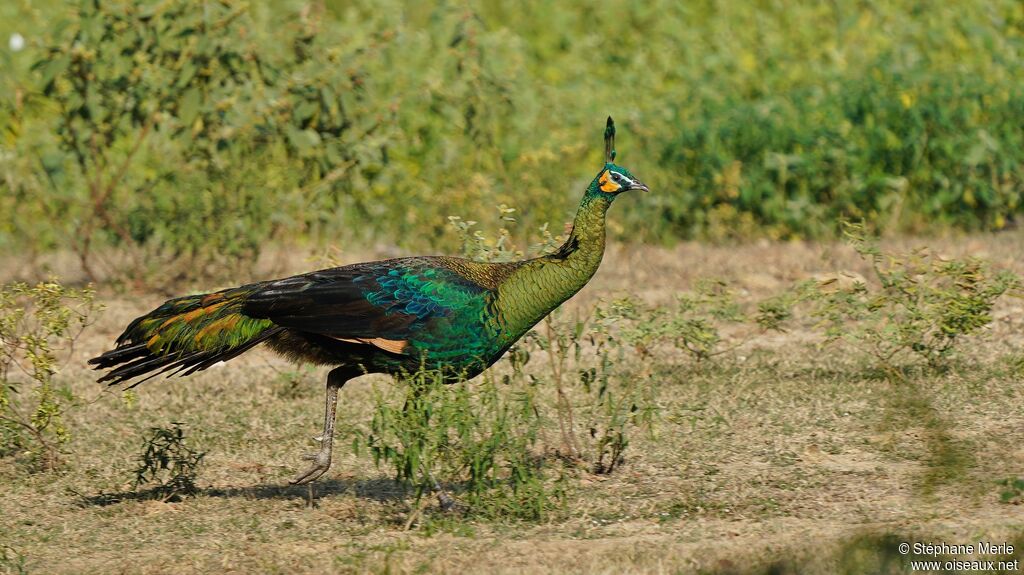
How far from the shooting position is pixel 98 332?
30.0 feet

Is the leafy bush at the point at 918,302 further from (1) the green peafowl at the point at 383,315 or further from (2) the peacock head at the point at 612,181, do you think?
(1) the green peafowl at the point at 383,315

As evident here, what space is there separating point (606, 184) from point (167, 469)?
216 centimetres

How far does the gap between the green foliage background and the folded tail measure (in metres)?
3.06

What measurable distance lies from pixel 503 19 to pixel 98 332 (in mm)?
8237

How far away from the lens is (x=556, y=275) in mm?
6094

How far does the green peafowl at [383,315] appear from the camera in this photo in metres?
6.01

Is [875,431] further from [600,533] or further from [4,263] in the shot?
[4,263]

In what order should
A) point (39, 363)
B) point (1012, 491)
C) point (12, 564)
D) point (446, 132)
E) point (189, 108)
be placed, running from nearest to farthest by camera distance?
point (12, 564)
point (1012, 491)
point (39, 363)
point (189, 108)
point (446, 132)

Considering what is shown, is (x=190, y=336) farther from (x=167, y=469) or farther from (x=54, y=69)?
(x=54, y=69)

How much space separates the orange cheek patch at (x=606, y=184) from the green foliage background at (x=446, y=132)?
2.47 m

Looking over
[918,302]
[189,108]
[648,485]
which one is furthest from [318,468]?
[189,108]

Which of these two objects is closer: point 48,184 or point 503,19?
point 48,184

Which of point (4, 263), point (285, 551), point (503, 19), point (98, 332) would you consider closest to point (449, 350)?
point (285, 551)

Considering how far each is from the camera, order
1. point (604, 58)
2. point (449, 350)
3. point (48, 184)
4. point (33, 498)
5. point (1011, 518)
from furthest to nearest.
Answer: point (604, 58)
point (48, 184)
point (33, 498)
point (449, 350)
point (1011, 518)
